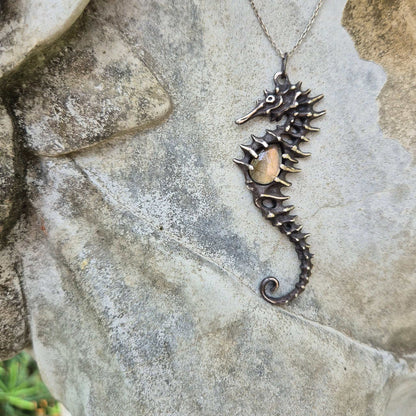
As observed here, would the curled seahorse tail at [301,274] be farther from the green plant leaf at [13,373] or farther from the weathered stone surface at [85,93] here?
the green plant leaf at [13,373]

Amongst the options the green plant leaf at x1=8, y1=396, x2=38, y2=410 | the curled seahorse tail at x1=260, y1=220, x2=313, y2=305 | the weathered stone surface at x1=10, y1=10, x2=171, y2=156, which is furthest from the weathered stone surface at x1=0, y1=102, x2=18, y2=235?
the green plant leaf at x1=8, y1=396, x2=38, y2=410

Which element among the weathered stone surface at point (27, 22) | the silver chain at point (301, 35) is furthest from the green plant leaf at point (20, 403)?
the silver chain at point (301, 35)

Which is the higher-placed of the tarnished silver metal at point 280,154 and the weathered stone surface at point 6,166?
the tarnished silver metal at point 280,154

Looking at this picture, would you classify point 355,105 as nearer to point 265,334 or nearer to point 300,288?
point 300,288

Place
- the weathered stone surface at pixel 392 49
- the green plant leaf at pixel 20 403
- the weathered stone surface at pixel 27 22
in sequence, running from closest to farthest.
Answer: the weathered stone surface at pixel 27 22 < the weathered stone surface at pixel 392 49 < the green plant leaf at pixel 20 403

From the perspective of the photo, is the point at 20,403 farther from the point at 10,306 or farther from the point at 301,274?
the point at 301,274
